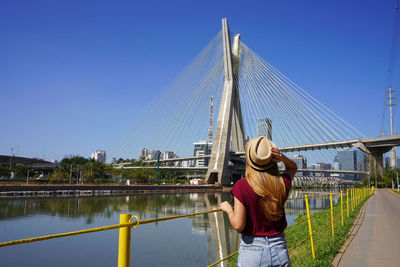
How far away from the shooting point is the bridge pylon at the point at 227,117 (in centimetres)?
4266

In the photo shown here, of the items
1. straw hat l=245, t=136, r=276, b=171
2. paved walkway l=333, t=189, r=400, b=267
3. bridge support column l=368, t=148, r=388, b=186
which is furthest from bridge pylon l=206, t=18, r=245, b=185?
straw hat l=245, t=136, r=276, b=171

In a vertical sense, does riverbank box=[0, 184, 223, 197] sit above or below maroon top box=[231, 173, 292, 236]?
below

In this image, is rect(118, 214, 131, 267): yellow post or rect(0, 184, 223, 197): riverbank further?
rect(0, 184, 223, 197): riverbank

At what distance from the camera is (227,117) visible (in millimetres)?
43406

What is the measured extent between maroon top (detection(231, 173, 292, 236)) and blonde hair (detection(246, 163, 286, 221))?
3cm

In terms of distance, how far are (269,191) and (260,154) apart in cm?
26

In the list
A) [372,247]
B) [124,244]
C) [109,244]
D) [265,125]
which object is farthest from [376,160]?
[124,244]

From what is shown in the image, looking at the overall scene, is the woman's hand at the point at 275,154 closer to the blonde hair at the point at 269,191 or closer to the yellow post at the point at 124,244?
the blonde hair at the point at 269,191

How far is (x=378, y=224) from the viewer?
1023cm

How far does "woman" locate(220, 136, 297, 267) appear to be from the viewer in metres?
2.12

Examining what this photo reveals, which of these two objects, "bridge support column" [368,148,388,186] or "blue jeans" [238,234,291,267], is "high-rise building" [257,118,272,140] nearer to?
"bridge support column" [368,148,388,186]

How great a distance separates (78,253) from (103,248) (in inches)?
33.5

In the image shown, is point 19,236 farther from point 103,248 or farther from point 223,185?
point 223,185

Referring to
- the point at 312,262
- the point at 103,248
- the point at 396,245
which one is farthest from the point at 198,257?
the point at 396,245
